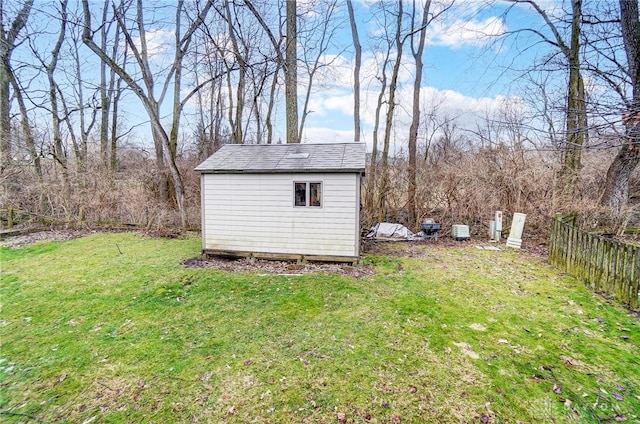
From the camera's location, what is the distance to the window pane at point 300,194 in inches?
251

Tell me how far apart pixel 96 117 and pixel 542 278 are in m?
16.7

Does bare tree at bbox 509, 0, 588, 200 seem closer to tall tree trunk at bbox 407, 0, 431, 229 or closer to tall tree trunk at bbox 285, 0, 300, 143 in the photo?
tall tree trunk at bbox 407, 0, 431, 229

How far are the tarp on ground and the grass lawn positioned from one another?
120 inches

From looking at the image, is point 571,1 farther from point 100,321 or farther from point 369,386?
point 100,321

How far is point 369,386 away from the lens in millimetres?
2807

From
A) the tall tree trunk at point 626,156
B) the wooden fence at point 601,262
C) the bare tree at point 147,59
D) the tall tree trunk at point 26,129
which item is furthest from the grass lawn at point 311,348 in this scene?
the tall tree trunk at point 26,129

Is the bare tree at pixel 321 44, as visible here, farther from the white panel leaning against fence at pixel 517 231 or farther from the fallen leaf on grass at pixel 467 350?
the fallen leaf on grass at pixel 467 350

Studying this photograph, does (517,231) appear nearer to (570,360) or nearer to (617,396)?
(570,360)

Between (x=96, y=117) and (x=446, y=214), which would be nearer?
(x=446, y=214)

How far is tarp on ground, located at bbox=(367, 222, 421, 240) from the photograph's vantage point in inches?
346

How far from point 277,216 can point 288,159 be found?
1288 millimetres

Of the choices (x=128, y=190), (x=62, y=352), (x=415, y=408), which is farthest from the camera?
(x=128, y=190)

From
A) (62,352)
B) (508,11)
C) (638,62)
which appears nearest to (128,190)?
(62,352)

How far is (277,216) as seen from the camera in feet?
21.4
